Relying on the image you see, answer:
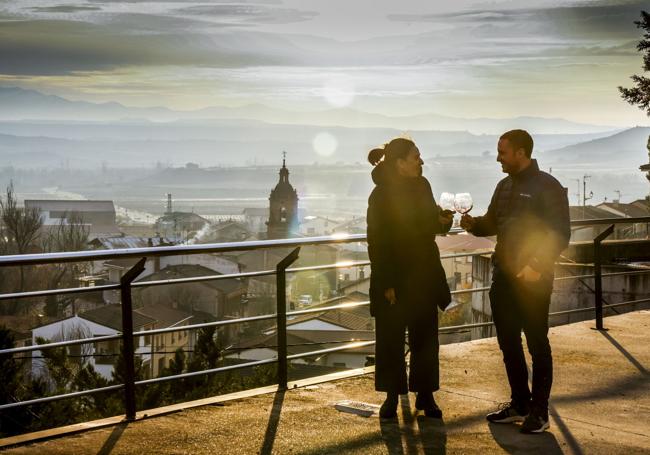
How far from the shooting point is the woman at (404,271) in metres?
4.96

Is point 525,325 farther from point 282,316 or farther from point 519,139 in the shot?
point 282,316

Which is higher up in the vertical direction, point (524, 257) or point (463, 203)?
point (463, 203)

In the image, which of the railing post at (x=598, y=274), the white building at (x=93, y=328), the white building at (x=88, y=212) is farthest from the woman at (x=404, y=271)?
the white building at (x=88, y=212)

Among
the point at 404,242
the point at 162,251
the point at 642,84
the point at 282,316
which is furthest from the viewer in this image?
the point at 642,84

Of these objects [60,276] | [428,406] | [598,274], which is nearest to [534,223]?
[428,406]

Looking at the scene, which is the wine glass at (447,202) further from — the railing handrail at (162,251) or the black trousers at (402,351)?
the railing handrail at (162,251)

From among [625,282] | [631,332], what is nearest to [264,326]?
[625,282]

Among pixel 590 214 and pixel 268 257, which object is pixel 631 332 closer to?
pixel 590 214

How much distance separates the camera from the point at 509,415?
5.05 m

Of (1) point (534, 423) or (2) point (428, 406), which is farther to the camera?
(2) point (428, 406)

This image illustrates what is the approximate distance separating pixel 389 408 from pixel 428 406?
0.80 feet

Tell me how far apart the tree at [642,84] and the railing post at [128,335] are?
2399 centimetres

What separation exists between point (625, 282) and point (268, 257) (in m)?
70.3

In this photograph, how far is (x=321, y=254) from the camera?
308 ft
